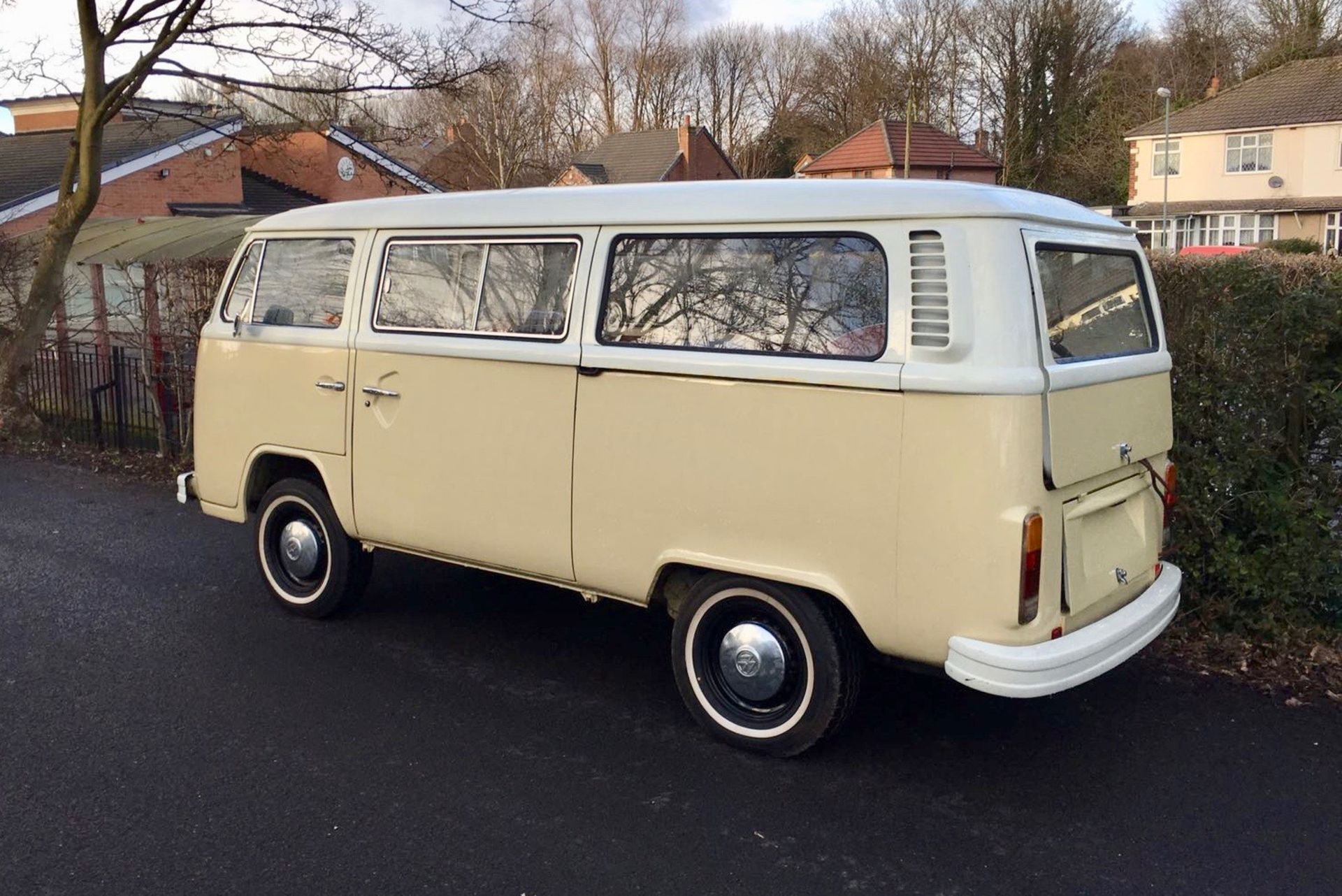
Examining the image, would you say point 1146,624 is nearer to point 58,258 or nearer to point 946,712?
point 946,712

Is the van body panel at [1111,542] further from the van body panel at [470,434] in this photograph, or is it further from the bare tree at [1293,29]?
the bare tree at [1293,29]

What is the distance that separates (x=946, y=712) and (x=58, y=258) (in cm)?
1171

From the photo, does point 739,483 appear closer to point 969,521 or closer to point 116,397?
point 969,521

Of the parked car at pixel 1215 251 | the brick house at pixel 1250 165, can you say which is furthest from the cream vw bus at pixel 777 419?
the brick house at pixel 1250 165

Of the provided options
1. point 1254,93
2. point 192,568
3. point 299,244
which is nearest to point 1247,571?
point 299,244

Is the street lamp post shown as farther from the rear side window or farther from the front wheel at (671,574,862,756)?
the front wheel at (671,574,862,756)

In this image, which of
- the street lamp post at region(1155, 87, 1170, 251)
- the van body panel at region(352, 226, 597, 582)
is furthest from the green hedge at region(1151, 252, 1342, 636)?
the street lamp post at region(1155, 87, 1170, 251)

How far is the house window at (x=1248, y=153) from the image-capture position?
163 ft

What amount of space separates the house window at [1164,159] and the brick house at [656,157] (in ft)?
66.6

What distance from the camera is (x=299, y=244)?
6141mm

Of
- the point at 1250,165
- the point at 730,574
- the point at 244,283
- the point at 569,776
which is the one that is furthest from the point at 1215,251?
the point at 1250,165

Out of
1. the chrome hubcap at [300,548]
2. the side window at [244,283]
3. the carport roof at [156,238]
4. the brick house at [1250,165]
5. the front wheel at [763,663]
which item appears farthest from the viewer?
the brick house at [1250,165]

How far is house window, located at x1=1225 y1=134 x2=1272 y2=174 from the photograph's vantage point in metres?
49.6

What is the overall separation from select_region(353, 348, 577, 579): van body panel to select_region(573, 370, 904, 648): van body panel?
0.14 m
